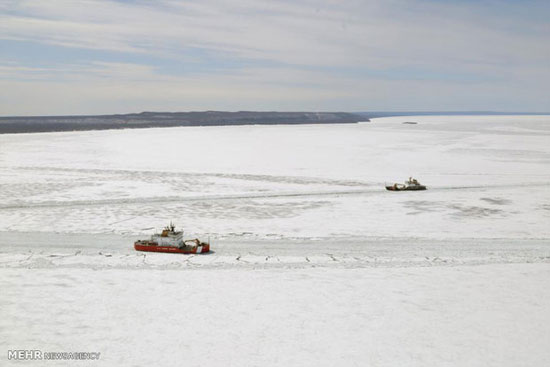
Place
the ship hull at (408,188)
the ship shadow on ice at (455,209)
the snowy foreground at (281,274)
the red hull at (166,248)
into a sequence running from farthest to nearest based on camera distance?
the ship hull at (408,188) → the ship shadow on ice at (455,209) → the red hull at (166,248) → the snowy foreground at (281,274)

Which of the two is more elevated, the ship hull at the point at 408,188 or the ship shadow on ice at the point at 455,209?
the ship hull at the point at 408,188

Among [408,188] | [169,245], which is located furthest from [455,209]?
[169,245]

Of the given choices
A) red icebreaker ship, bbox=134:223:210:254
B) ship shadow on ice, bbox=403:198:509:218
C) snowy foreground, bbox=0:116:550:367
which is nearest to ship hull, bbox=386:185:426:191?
snowy foreground, bbox=0:116:550:367

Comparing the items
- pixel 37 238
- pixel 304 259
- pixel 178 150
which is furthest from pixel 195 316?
pixel 178 150

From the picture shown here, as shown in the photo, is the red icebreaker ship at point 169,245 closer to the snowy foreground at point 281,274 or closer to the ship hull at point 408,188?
the snowy foreground at point 281,274

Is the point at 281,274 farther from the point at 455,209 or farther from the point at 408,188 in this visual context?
the point at 408,188

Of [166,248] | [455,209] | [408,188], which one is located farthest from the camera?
[408,188]

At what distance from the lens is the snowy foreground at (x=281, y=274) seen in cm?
1125

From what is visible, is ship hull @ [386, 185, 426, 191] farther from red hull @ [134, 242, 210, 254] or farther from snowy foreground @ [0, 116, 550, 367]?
red hull @ [134, 242, 210, 254]

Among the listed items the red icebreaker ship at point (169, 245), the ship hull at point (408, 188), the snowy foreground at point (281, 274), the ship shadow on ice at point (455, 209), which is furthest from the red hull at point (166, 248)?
the ship hull at point (408, 188)

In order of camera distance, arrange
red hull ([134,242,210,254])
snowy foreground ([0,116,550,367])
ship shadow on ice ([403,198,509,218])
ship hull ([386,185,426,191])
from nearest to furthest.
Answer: snowy foreground ([0,116,550,367]) < red hull ([134,242,210,254]) < ship shadow on ice ([403,198,509,218]) < ship hull ([386,185,426,191])

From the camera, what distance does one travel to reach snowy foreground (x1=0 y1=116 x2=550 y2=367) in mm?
11250

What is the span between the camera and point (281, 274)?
16422 millimetres

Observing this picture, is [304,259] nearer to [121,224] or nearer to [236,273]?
[236,273]
